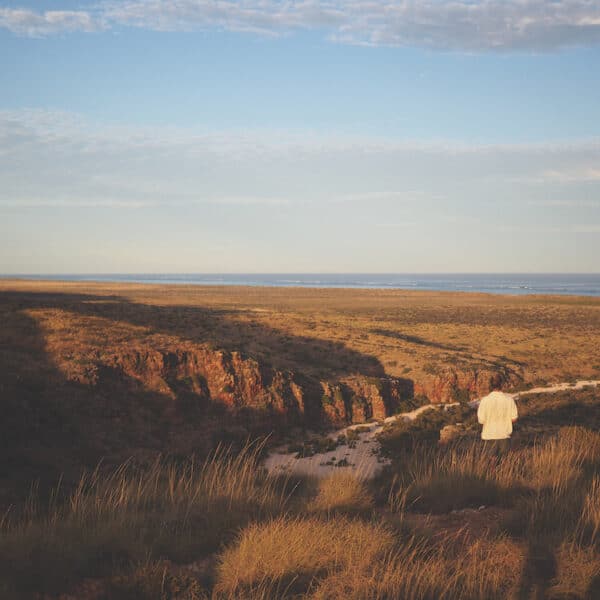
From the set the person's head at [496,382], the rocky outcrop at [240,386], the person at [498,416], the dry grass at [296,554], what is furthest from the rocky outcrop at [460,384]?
the dry grass at [296,554]

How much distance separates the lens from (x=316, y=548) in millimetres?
4836

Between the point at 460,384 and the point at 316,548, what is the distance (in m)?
21.0

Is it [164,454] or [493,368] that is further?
[493,368]

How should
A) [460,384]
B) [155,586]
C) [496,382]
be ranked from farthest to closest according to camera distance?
[496,382]
[460,384]
[155,586]

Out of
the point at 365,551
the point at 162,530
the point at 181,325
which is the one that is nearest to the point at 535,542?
the point at 365,551

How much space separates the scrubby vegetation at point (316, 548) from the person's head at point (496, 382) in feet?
62.0

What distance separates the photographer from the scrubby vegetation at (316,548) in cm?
448

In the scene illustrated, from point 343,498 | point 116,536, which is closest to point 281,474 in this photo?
point 343,498

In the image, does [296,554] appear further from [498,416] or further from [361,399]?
[361,399]

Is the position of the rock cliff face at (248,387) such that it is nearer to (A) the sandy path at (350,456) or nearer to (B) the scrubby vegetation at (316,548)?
(A) the sandy path at (350,456)

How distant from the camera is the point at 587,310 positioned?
66000mm

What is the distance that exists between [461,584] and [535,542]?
1.07 m

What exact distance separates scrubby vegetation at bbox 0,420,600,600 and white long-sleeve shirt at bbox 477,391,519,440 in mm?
2287

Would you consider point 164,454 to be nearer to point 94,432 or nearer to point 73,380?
point 94,432
